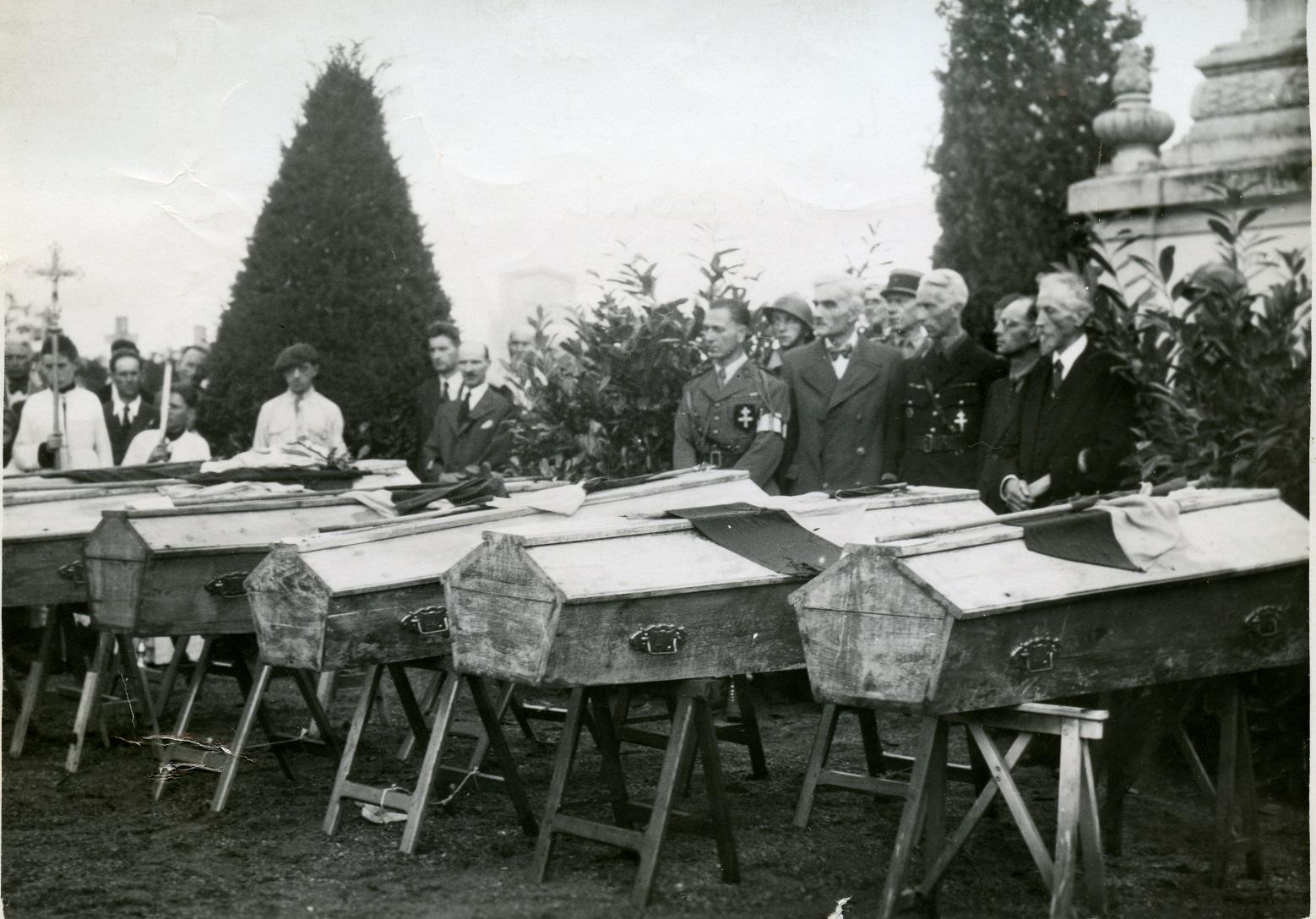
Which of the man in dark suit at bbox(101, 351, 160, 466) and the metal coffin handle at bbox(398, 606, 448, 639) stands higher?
the man in dark suit at bbox(101, 351, 160, 466)

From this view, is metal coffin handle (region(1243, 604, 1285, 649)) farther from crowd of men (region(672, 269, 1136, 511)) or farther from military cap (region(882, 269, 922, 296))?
military cap (region(882, 269, 922, 296))

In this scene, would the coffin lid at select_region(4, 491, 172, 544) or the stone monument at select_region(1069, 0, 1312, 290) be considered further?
the coffin lid at select_region(4, 491, 172, 544)

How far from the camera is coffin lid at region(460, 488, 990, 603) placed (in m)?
3.84

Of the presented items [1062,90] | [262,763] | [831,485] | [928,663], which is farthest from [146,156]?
[1062,90]

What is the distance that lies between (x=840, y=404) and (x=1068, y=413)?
4.38ft

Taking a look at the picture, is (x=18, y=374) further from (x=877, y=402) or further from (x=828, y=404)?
(x=877, y=402)

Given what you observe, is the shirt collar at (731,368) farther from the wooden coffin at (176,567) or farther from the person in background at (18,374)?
the person in background at (18,374)

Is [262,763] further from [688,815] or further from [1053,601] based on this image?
[1053,601]

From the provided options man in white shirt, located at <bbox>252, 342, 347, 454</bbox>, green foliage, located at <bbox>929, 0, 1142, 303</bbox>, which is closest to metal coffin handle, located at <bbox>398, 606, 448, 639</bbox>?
man in white shirt, located at <bbox>252, 342, 347, 454</bbox>

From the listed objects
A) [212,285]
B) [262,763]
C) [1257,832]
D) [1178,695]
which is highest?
[212,285]

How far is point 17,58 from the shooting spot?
5242mm

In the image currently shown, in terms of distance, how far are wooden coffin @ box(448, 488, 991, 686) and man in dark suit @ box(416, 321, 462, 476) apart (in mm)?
4133

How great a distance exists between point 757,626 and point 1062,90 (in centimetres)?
617

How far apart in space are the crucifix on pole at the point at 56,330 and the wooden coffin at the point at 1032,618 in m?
4.15
